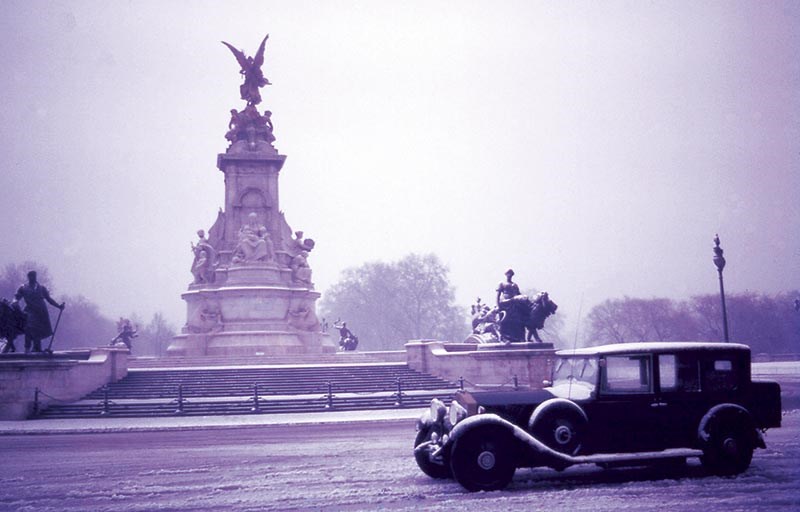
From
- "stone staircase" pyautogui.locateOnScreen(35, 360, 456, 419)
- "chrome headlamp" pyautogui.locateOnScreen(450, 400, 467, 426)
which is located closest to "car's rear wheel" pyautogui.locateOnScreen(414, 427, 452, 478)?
"chrome headlamp" pyautogui.locateOnScreen(450, 400, 467, 426)

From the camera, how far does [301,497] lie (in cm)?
820

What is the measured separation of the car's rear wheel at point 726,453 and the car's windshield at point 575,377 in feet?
5.32

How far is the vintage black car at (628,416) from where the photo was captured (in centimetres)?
841

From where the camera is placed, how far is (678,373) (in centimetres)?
905

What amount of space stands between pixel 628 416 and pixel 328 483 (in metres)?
3.86

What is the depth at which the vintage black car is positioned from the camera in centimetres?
841

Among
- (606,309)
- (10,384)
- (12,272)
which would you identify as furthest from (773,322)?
(12,272)

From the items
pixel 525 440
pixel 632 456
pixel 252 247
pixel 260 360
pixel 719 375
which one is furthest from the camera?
pixel 252 247

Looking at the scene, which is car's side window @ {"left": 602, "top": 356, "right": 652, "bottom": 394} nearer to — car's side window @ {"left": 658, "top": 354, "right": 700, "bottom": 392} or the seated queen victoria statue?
car's side window @ {"left": 658, "top": 354, "right": 700, "bottom": 392}

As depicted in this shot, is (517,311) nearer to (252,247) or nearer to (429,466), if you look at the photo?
(252,247)

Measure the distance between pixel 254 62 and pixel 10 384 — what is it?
89.6 ft

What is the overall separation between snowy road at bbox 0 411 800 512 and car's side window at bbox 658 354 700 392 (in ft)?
3.69

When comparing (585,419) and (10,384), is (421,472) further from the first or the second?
(10,384)

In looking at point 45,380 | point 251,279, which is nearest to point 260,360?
point 251,279
